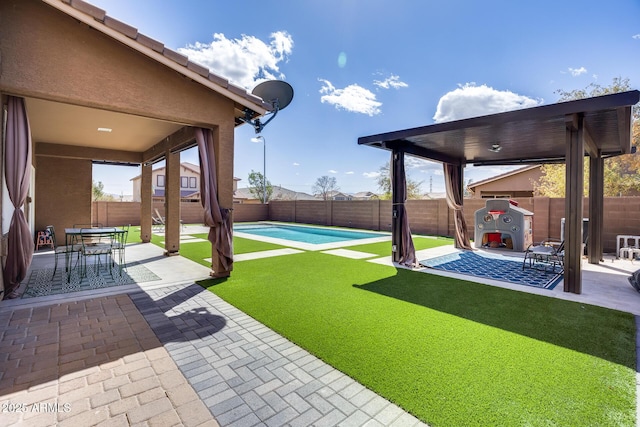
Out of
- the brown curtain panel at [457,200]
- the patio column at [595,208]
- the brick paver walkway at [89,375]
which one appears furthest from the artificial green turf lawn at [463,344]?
the brown curtain panel at [457,200]

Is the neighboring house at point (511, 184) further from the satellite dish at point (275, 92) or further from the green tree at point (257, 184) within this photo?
the green tree at point (257, 184)

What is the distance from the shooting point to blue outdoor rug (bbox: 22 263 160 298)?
503 cm

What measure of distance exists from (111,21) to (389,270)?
20.9 feet

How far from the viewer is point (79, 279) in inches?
227

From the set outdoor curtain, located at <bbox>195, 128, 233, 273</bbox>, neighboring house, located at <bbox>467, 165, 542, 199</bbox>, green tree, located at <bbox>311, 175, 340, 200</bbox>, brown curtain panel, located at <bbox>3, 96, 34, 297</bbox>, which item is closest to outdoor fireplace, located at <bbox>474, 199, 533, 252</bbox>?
outdoor curtain, located at <bbox>195, 128, 233, 273</bbox>

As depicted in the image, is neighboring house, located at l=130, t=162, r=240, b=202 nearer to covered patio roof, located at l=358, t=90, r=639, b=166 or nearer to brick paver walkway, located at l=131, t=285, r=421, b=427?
covered patio roof, located at l=358, t=90, r=639, b=166

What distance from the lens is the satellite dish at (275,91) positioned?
7.29 meters

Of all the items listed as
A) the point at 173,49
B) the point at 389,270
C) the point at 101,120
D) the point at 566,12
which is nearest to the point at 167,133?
the point at 101,120

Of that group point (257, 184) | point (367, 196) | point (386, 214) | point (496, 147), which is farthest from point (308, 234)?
point (367, 196)

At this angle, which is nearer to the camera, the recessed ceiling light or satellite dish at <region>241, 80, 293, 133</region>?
satellite dish at <region>241, 80, 293, 133</region>

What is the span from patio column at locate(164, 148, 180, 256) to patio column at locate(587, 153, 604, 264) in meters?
10.9

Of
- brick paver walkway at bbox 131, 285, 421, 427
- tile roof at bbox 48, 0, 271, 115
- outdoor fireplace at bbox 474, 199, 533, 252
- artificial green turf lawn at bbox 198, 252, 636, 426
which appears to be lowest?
brick paver walkway at bbox 131, 285, 421, 427

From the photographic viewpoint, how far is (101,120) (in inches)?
265

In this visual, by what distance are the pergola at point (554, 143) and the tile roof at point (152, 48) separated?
316 centimetres
